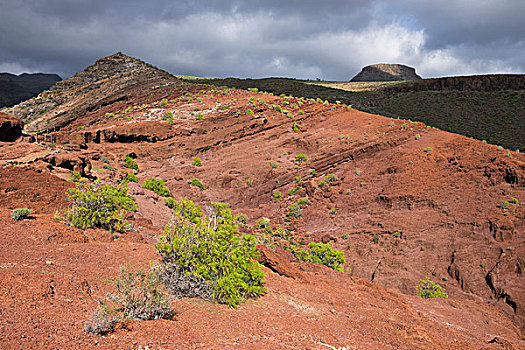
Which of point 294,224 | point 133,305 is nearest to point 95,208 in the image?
point 133,305

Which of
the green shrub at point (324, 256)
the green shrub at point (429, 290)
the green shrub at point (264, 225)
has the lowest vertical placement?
the green shrub at point (429, 290)

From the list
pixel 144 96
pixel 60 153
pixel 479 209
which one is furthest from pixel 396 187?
pixel 144 96

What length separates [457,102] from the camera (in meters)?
45.3

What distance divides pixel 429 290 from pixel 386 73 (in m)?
110

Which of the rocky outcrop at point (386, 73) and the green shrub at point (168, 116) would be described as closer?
the green shrub at point (168, 116)

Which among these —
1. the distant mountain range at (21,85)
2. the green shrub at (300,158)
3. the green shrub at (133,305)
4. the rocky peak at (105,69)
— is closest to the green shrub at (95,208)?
the green shrub at (133,305)

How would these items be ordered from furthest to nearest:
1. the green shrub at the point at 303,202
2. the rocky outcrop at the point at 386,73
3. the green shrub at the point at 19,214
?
the rocky outcrop at the point at 386,73
the green shrub at the point at 303,202
the green shrub at the point at 19,214

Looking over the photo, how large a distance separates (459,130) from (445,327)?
38.0 m

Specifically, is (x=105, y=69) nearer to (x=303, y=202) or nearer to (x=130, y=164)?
A: (x=130, y=164)

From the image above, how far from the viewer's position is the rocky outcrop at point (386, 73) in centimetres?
10532

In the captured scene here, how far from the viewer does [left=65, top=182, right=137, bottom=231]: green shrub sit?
841 centimetres

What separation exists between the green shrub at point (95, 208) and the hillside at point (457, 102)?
36801 mm

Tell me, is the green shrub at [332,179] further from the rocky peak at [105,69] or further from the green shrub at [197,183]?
the rocky peak at [105,69]

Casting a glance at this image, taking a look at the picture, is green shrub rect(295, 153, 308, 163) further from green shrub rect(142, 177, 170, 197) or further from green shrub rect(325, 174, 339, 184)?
green shrub rect(142, 177, 170, 197)
